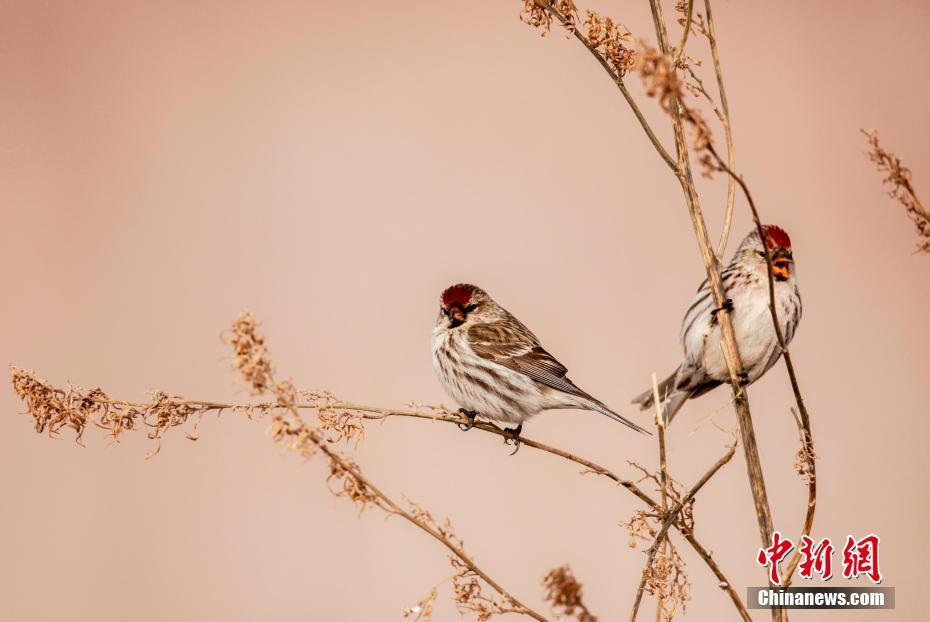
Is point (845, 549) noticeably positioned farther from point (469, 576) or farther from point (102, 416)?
point (102, 416)

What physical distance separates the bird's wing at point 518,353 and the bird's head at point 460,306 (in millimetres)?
38

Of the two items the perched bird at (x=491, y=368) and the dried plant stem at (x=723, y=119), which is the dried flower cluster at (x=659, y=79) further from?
the perched bird at (x=491, y=368)

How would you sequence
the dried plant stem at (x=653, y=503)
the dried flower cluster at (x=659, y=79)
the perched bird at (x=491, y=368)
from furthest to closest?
the perched bird at (x=491, y=368), the dried plant stem at (x=653, y=503), the dried flower cluster at (x=659, y=79)

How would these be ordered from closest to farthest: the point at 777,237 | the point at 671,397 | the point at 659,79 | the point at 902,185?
the point at 659,79 < the point at 902,185 < the point at 777,237 < the point at 671,397

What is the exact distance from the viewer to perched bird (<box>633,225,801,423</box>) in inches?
78.8

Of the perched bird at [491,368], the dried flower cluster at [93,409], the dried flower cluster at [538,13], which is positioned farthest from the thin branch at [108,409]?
the perched bird at [491,368]

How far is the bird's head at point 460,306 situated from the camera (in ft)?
9.07

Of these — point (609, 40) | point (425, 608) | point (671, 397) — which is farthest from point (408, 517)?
point (671, 397)

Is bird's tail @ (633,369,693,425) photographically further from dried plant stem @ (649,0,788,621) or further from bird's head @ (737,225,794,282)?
dried plant stem @ (649,0,788,621)

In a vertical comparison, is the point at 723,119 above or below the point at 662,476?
above

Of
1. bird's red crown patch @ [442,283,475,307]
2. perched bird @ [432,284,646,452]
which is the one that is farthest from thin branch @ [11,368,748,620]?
bird's red crown patch @ [442,283,475,307]

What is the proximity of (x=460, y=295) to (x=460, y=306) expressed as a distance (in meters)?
0.03

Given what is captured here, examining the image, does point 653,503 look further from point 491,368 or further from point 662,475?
point 491,368

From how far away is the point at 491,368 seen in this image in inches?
105
